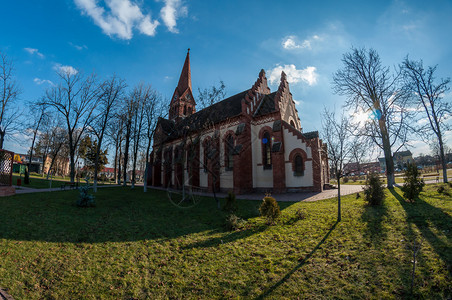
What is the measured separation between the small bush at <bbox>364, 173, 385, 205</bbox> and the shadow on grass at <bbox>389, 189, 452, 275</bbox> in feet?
3.16

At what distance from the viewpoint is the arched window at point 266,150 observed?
67.5ft

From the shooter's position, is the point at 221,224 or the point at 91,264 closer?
the point at 91,264

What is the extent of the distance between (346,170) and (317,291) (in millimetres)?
5782

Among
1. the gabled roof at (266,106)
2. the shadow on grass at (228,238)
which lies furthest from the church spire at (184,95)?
the shadow on grass at (228,238)

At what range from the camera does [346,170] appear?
888 centimetres

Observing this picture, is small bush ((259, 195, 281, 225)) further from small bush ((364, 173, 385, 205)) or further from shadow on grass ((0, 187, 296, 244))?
small bush ((364, 173, 385, 205))

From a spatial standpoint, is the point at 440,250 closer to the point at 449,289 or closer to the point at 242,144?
the point at 449,289

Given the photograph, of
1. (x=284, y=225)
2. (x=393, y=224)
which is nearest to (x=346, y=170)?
(x=393, y=224)

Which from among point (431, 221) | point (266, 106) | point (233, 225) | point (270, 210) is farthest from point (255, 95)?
point (431, 221)

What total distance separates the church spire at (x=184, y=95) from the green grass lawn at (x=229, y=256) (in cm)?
2522

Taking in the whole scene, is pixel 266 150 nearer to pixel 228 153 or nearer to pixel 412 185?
pixel 228 153

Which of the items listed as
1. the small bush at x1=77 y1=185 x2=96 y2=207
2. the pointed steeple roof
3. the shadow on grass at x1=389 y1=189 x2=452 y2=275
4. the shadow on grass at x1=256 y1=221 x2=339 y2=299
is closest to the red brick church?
the small bush at x1=77 y1=185 x2=96 y2=207

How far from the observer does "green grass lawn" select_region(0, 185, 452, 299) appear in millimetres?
4703

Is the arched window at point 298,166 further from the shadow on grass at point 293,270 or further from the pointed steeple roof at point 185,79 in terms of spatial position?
the pointed steeple roof at point 185,79
